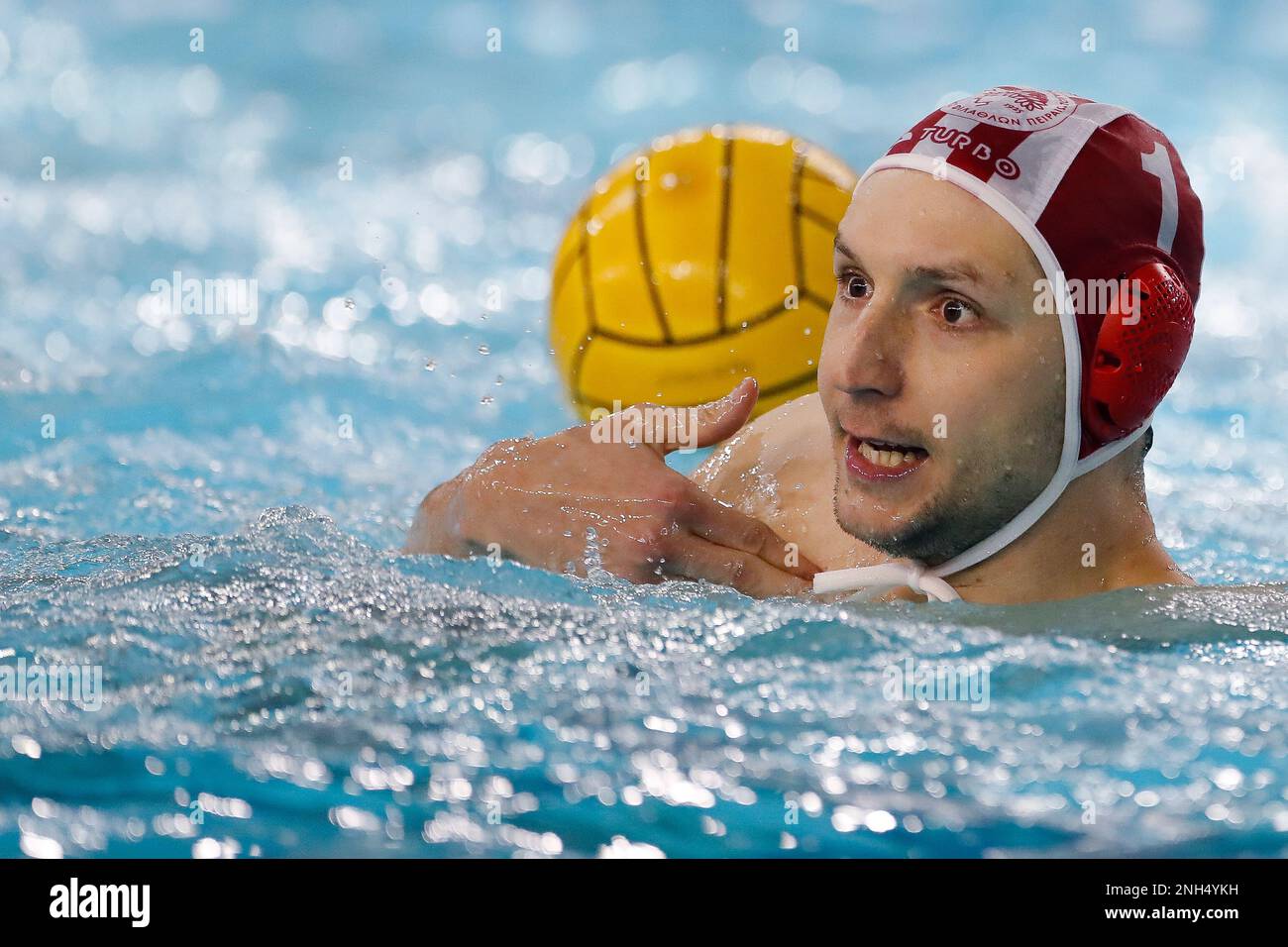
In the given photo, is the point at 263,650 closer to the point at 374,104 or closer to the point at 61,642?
the point at 61,642

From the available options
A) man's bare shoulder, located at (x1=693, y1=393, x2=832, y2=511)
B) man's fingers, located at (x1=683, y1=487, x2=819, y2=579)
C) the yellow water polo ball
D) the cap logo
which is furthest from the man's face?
the yellow water polo ball

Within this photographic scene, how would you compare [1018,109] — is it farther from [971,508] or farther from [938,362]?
[971,508]

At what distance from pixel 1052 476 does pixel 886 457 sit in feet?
0.83

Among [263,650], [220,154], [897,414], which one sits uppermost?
[220,154]

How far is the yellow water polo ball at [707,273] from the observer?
3186 mm

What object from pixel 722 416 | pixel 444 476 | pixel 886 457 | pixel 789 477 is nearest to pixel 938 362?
pixel 886 457

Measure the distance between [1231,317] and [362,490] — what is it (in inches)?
175

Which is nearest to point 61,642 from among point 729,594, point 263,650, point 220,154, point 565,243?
point 263,650

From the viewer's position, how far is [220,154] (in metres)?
8.38

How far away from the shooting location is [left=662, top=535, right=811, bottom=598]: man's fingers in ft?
7.72

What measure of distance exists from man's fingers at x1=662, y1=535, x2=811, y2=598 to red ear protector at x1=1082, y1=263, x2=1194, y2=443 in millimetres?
574

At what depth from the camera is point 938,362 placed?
6.89ft

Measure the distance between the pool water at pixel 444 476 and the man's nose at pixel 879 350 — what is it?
1.27 ft

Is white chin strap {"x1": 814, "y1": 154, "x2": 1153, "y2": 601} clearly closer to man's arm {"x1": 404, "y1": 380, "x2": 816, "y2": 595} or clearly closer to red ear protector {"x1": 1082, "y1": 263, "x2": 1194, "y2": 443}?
red ear protector {"x1": 1082, "y1": 263, "x2": 1194, "y2": 443}
